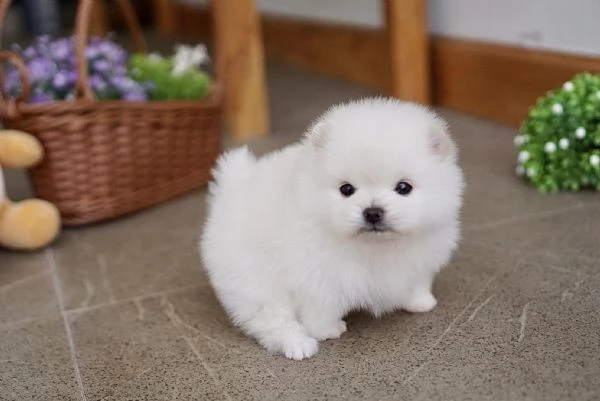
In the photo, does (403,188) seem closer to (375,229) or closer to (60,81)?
(375,229)

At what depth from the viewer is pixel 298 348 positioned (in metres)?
0.96

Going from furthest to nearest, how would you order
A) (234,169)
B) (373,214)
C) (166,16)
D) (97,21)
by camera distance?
1. (166,16)
2. (97,21)
3. (234,169)
4. (373,214)

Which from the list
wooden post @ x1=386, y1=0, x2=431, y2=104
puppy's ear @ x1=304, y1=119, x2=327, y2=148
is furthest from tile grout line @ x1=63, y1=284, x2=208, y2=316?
wooden post @ x1=386, y1=0, x2=431, y2=104

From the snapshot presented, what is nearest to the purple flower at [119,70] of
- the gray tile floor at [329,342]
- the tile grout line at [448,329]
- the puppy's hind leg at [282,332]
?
the gray tile floor at [329,342]

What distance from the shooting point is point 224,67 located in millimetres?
2033

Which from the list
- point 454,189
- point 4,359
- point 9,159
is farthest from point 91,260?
point 454,189

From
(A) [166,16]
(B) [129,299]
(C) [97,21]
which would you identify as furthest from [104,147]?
(A) [166,16]

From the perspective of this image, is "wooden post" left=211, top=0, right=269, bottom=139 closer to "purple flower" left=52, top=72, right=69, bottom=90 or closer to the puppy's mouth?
"purple flower" left=52, top=72, right=69, bottom=90

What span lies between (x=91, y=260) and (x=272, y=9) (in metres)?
2.22

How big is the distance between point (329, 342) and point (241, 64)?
1.22 metres

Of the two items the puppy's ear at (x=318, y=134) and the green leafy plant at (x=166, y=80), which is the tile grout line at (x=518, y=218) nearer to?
the puppy's ear at (x=318, y=134)

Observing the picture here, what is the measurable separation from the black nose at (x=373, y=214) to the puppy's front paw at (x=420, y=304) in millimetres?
221

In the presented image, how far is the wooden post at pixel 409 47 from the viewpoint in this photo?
6.61 feet

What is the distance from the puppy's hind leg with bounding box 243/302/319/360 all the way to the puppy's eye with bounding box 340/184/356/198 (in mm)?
189
